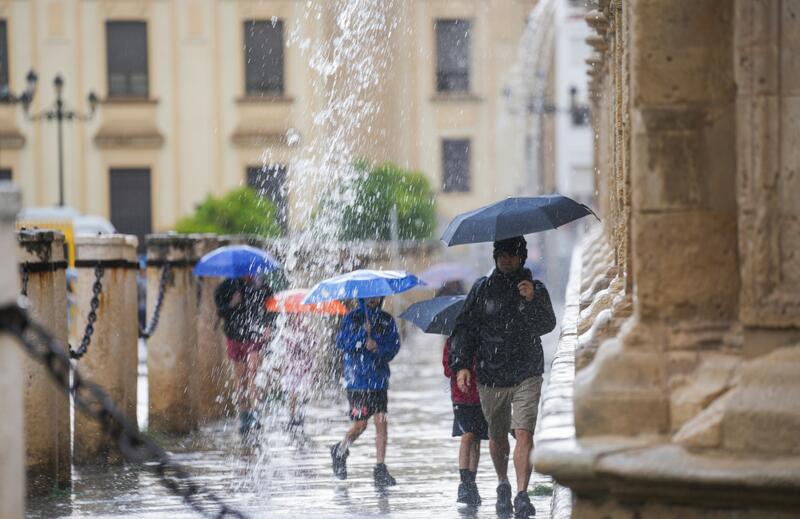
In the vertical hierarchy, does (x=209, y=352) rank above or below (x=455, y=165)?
below

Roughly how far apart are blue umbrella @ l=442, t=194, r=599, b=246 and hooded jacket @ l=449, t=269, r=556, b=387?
0.30m

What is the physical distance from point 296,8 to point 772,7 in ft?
146

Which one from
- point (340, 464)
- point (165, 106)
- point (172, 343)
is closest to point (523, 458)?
point (340, 464)

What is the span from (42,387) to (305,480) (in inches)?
76.1

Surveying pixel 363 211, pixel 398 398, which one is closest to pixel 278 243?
pixel 398 398

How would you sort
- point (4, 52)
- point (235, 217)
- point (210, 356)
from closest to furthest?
point (210, 356) < point (235, 217) < point (4, 52)

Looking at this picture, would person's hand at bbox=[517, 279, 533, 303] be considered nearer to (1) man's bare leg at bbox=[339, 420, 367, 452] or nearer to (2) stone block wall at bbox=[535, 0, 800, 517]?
(1) man's bare leg at bbox=[339, 420, 367, 452]

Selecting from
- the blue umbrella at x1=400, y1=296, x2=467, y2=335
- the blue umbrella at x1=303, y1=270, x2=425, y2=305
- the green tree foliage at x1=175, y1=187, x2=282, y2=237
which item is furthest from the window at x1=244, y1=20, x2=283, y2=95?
the blue umbrella at x1=400, y1=296, x2=467, y2=335

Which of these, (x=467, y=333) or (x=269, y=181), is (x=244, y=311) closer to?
(x=467, y=333)

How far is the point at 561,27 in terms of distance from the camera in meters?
59.8

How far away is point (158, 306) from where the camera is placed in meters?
14.1

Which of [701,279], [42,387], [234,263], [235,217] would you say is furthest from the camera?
[235,217]

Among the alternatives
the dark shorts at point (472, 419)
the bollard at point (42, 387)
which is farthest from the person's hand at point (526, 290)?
the bollard at point (42, 387)

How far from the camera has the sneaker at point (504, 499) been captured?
31.3ft
